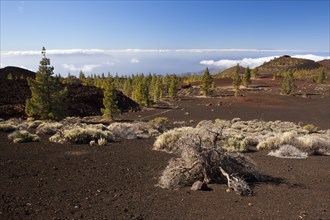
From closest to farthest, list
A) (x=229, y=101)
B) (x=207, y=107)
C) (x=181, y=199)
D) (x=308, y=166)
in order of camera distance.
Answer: (x=181, y=199), (x=308, y=166), (x=207, y=107), (x=229, y=101)

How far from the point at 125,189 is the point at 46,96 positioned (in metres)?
22.5

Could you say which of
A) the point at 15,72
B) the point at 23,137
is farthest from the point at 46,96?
the point at 15,72

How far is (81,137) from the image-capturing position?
669 inches

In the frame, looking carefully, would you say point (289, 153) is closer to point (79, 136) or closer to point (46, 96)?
point (79, 136)

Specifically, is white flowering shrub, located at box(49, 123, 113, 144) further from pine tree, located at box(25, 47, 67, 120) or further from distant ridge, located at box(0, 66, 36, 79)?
distant ridge, located at box(0, 66, 36, 79)

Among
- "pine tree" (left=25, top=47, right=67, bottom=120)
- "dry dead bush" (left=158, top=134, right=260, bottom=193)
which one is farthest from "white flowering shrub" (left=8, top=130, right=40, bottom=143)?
"pine tree" (left=25, top=47, right=67, bottom=120)

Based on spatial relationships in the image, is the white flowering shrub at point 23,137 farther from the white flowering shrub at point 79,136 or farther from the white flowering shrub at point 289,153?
the white flowering shrub at point 289,153

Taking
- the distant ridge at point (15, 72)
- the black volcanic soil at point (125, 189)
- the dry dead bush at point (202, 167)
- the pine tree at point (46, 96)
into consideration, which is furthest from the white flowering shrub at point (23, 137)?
the distant ridge at point (15, 72)

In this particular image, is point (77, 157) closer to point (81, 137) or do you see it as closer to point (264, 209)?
point (81, 137)

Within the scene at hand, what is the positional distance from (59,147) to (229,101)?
54154mm

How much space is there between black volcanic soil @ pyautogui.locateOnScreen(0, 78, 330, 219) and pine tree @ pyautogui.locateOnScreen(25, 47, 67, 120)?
12.8 metres

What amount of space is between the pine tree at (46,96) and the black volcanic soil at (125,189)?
42.1 ft

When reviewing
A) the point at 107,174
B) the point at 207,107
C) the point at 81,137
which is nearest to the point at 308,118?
the point at 207,107

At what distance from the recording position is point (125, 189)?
381 inches
